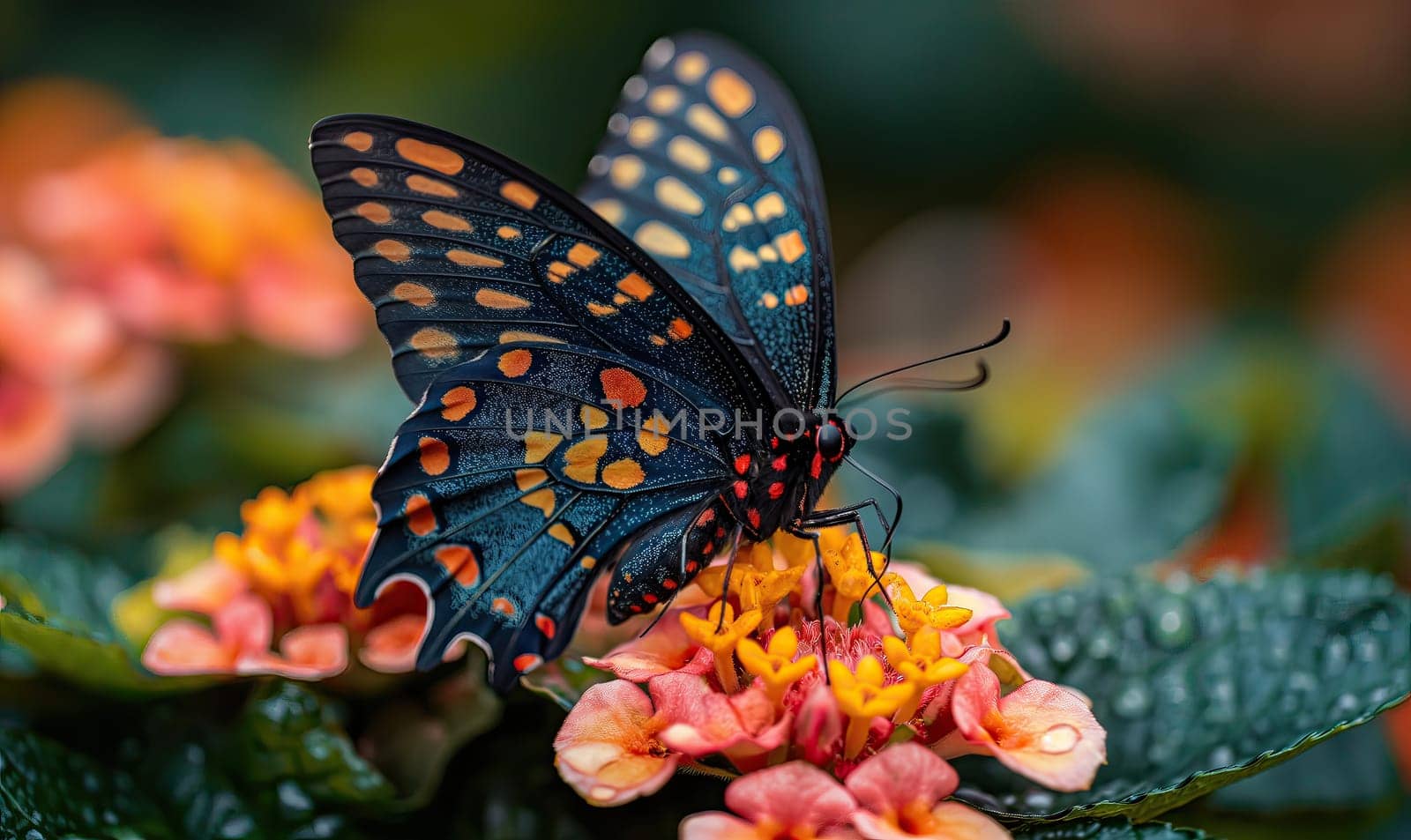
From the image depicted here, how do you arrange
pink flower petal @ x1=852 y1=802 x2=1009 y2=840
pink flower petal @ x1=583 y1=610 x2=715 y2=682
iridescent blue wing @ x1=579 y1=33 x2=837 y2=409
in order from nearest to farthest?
pink flower petal @ x1=852 y1=802 x2=1009 y2=840 → pink flower petal @ x1=583 y1=610 x2=715 y2=682 → iridescent blue wing @ x1=579 y1=33 x2=837 y2=409

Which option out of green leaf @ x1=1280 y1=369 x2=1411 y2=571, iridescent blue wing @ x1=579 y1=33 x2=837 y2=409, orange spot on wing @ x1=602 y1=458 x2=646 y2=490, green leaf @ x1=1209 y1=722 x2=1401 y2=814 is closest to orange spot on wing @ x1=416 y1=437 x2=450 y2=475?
orange spot on wing @ x1=602 y1=458 x2=646 y2=490

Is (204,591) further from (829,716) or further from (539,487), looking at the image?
(829,716)

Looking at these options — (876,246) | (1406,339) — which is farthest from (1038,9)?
(1406,339)

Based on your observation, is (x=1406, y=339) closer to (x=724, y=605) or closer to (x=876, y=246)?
(x=876, y=246)

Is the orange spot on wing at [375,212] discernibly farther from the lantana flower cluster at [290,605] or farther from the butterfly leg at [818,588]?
the butterfly leg at [818,588]

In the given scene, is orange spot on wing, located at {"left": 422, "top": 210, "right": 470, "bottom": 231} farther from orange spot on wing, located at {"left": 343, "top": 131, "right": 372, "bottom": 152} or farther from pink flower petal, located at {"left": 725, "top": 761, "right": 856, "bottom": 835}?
pink flower petal, located at {"left": 725, "top": 761, "right": 856, "bottom": 835}
